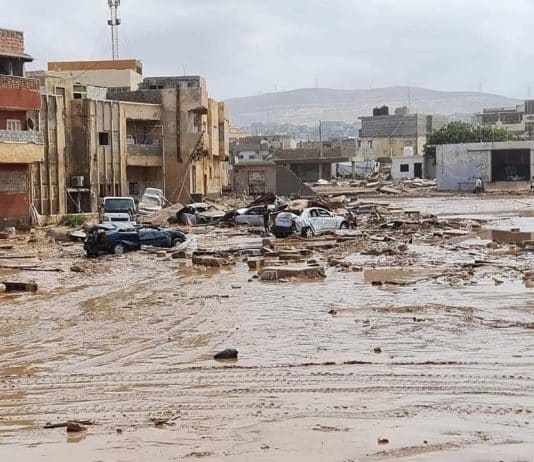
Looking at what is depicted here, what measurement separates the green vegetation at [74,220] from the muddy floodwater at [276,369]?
2207 cm

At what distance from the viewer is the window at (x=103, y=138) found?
54000mm

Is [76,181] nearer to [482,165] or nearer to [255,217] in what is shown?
[255,217]

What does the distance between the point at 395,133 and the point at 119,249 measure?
107m

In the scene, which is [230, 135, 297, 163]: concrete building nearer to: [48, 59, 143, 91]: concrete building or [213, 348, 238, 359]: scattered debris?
[48, 59, 143, 91]: concrete building

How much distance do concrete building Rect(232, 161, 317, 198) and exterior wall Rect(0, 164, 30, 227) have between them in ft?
81.9

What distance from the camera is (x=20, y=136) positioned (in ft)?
133

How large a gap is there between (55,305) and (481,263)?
1132 cm

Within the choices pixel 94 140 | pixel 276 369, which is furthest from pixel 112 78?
pixel 276 369

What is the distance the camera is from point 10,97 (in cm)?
4012

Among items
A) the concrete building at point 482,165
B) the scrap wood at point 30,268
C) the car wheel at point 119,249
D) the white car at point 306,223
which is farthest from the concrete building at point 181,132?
the scrap wood at point 30,268

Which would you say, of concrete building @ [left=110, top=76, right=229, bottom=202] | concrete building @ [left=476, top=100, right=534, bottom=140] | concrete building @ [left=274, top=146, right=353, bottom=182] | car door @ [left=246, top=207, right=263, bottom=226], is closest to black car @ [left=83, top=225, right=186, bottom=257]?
car door @ [left=246, top=207, right=263, bottom=226]

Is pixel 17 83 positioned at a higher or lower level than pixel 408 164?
higher

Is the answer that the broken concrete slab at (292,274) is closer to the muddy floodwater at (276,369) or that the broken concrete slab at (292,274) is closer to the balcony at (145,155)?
the muddy floodwater at (276,369)

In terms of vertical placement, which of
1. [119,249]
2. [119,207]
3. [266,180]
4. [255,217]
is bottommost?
[119,249]
